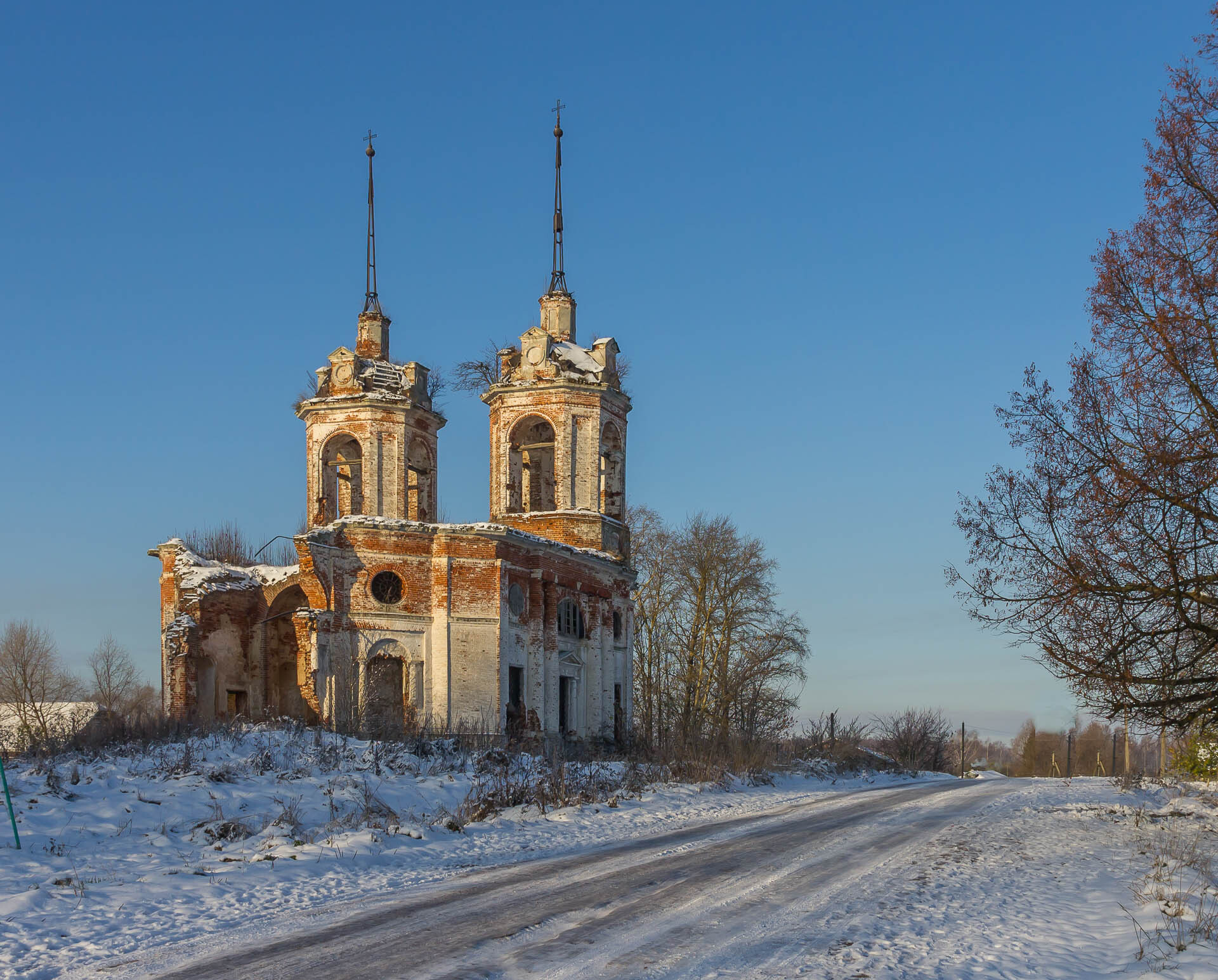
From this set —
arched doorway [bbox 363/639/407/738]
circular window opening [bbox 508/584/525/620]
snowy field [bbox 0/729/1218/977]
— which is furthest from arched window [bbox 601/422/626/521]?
snowy field [bbox 0/729/1218/977]

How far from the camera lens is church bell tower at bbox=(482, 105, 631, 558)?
34844 millimetres

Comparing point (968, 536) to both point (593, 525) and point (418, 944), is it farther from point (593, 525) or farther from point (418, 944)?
point (593, 525)

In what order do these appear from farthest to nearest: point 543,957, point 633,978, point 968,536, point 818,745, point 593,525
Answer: point 818,745
point 593,525
point 968,536
point 543,957
point 633,978

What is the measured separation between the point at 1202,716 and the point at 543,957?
939 centimetres

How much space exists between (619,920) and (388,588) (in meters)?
22.3

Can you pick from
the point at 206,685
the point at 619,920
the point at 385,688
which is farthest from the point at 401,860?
the point at 206,685

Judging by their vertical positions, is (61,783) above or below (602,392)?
below

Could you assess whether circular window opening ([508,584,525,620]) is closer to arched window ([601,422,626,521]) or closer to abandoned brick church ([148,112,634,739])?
abandoned brick church ([148,112,634,739])

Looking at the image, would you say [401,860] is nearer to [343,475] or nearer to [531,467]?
[343,475]

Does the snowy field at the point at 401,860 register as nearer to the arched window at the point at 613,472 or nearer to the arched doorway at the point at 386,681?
the arched doorway at the point at 386,681

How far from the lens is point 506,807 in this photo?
16.0 m

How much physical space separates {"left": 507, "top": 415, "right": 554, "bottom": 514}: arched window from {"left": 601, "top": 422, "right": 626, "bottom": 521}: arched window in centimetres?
166

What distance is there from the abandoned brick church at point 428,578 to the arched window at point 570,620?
0.24 feet

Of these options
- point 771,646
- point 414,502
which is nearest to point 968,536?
point 414,502
